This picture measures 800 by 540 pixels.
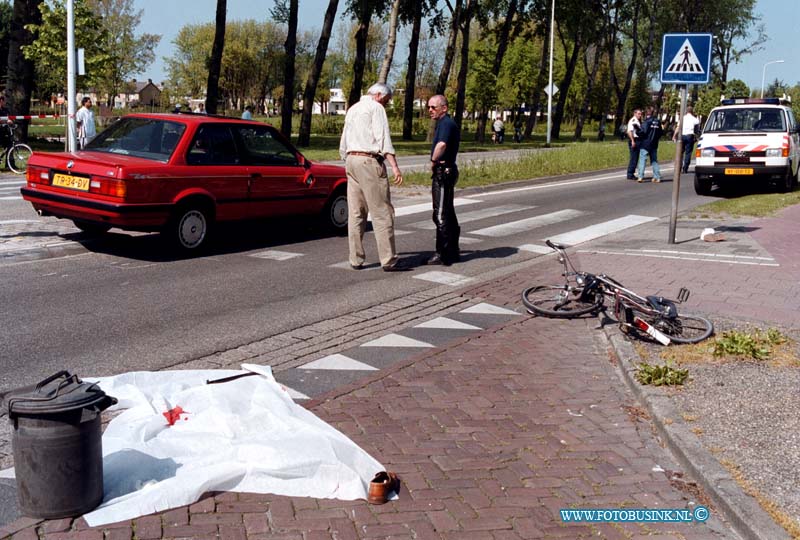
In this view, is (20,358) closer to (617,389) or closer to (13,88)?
(617,389)

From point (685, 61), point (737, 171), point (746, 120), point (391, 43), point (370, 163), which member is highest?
point (391, 43)

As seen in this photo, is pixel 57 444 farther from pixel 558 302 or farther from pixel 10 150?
pixel 10 150

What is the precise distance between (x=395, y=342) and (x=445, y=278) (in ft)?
9.31

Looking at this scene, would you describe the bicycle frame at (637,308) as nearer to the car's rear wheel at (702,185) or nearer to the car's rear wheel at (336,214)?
the car's rear wheel at (336,214)

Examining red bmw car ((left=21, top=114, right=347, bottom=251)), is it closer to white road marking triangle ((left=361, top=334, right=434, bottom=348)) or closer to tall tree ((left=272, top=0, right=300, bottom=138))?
white road marking triangle ((left=361, top=334, right=434, bottom=348))

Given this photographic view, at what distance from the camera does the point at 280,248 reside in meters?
11.0

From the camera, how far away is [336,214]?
1216cm

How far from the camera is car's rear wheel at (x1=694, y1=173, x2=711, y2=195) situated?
19719 mm

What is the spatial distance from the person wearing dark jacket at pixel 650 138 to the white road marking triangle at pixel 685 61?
403 inches

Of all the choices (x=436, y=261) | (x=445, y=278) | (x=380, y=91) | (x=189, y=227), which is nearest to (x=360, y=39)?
(x=436, y=261)

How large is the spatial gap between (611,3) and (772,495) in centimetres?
5937

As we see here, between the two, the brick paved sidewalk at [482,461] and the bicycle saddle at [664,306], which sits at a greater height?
the bicycle saddle at [664,306]

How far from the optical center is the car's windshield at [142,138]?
32.4 feet

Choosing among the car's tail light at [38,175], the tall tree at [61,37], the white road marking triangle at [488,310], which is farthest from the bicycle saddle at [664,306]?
the tall tree at [61,37]
